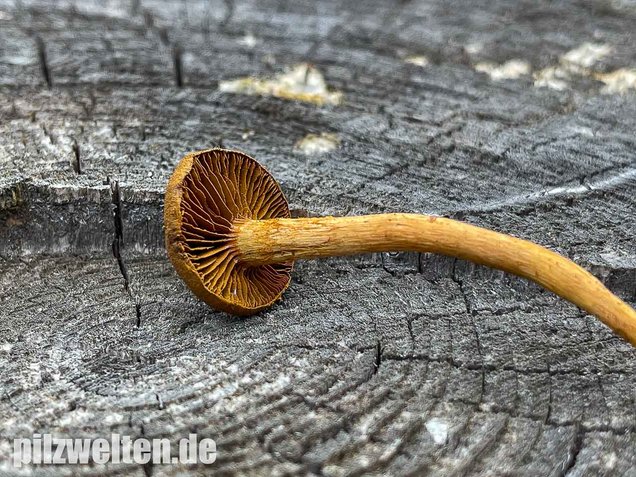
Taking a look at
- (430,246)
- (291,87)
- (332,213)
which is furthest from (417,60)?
(430,246)

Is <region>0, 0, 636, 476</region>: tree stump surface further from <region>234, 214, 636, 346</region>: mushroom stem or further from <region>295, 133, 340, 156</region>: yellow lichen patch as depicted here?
<region>234, 214, 636, 346</region>: mushroom stem

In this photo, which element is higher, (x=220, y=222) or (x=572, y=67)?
(x=572, y=67)

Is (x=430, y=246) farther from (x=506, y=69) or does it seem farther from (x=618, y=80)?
(x=618, y=80)

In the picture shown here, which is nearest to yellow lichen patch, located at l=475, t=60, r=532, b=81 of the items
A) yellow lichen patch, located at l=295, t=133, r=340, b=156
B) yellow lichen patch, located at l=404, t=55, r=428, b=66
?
yellow lichen patch, located at l=404, t=55, r=428, b=66

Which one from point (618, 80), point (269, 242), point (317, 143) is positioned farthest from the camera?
point (618, 80)

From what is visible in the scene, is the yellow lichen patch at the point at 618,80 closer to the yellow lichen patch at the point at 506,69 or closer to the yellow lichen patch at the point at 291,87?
the yellow lichen patch at the point at 506,69

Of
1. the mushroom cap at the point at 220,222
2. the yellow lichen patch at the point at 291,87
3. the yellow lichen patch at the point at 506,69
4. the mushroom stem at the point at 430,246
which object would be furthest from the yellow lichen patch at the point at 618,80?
the mushroom cap at the point at 220,222

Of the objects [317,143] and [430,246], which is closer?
[430,246]
